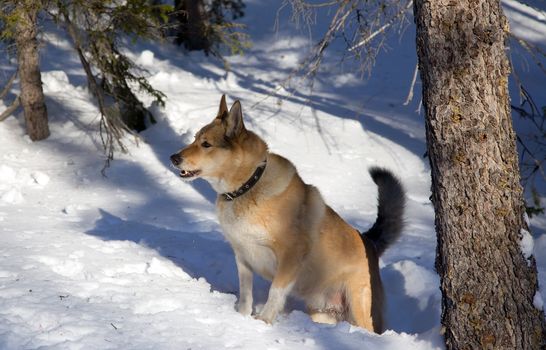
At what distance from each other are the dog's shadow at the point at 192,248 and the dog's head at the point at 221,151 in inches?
45.1

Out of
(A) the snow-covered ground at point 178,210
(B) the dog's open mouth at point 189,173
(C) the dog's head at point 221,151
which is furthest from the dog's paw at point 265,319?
(B) the dog's open mouth at point 189,173

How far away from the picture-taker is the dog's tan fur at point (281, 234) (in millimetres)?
4859

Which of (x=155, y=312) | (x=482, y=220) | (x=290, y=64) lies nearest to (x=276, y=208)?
(x=155, y=312)

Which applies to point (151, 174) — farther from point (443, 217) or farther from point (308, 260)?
point (443, 217)

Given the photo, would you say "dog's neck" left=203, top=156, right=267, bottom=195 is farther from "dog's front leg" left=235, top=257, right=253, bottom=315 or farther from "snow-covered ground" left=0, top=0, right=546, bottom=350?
"snow-covered ground" left=0, top=0, right=546, bottom=350

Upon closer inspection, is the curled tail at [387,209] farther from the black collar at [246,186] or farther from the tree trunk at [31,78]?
the tree trunk at [31,78]

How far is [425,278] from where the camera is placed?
6188 mm

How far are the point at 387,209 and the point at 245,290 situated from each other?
51.0 inches

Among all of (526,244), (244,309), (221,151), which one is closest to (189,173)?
(221,151)

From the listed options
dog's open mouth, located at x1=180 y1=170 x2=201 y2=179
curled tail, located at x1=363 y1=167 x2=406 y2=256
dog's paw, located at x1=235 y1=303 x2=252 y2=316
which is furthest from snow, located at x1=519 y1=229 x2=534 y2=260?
dog's open mouth, located at x1=180 y1=170 x2=201 y2=179

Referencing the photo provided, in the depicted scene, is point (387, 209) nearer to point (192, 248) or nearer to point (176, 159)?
point (176, 159)

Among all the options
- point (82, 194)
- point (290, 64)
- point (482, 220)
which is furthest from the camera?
point (290, 64)

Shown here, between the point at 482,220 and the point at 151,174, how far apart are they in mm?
5802

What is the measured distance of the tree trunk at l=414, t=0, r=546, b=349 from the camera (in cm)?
388
